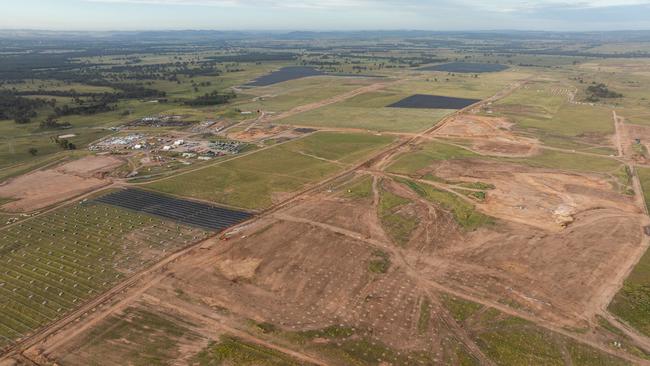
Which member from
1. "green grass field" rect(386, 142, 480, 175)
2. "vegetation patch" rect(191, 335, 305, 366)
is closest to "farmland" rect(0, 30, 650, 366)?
"vegetation patch" rect(191, 335, 305, 366)

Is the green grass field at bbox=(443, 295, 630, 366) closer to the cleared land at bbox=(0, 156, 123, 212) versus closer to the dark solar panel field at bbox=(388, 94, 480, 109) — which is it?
the cleared land at bbox=(0, 156, 123, 212)

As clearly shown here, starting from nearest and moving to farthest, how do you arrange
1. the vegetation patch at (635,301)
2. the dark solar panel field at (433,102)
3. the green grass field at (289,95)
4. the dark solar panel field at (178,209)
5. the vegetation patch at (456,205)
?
the vegetation patch at (635,301)
the vegetation patch at (456,205)
the dark solar panel field at (178,209)
the dark solar panel field at (433,102)
the green grass field at (289,95)

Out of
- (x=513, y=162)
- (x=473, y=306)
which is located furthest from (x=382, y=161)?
(x=473, y=306)

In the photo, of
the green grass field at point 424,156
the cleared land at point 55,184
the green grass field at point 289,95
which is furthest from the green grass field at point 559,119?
the cleared land at point 55,184

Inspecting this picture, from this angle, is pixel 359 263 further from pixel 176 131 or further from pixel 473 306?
pixel 176 131

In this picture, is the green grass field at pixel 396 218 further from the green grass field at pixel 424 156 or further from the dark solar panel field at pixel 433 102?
the dark solar panel field at pixel 433 102
